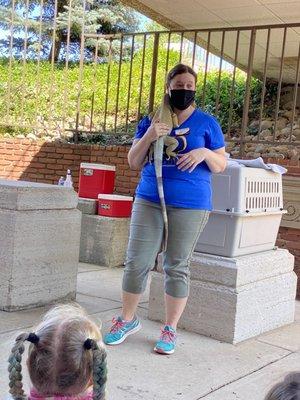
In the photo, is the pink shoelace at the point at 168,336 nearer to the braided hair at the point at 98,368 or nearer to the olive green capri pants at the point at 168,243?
the olive green capri pants at the point at 168,243

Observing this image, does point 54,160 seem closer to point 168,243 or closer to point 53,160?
point 53,160

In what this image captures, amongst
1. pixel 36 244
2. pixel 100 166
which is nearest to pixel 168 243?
pixel 36 244

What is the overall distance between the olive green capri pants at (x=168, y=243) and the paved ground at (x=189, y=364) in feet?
1.36

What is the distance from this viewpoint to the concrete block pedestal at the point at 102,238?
6.59 m

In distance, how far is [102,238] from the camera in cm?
662

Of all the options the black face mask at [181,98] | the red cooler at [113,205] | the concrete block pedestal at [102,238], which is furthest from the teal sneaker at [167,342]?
the red cooler at [113,205]

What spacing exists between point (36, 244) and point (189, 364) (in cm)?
163

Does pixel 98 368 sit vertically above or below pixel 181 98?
below

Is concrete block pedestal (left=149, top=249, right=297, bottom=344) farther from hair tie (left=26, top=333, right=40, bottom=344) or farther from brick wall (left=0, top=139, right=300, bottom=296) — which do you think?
brick wall (left=0, top=139, right=300, bottom=296)

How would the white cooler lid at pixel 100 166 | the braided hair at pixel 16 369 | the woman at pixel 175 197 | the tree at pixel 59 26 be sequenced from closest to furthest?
the braided hair at pixel 16 369
the woman at pixel 175 197
the white cooler lid at pixel 100 166
the tree at pixel 59 26

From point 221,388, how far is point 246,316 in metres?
0.94

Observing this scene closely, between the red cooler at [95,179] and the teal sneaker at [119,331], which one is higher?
the red cooler at [95,179]

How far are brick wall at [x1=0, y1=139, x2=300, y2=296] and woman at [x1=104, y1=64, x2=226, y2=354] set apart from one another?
3445 mm

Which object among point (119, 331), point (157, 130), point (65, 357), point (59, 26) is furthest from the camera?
point (59, 26)
